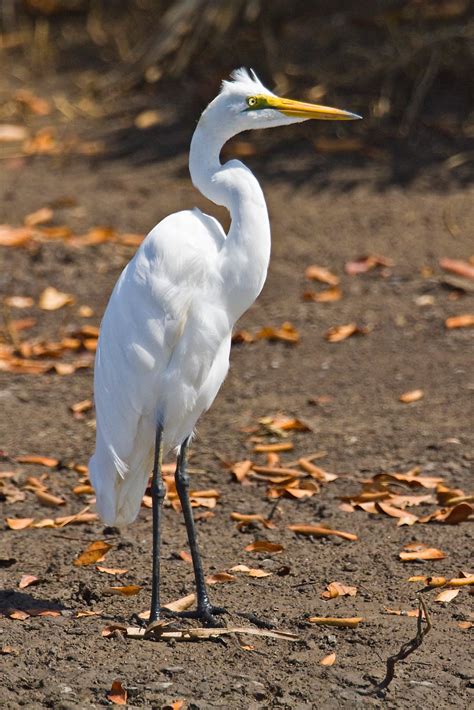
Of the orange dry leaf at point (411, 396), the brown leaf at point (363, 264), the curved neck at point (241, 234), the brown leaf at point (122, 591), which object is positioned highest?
the curved neck at point (241, 234)

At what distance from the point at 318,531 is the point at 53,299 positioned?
10.8ft

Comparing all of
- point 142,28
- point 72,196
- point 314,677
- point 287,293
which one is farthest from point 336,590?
point 142,28

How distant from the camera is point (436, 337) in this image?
22.1 feet

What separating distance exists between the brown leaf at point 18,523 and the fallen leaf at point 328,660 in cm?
166

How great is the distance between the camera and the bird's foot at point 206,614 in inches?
156

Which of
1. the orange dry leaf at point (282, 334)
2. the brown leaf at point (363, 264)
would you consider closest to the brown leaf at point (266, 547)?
the orange dry leaf at point (282, 334)

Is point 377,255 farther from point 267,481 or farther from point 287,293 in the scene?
point 267,481

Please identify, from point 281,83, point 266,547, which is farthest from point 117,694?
point 281,83

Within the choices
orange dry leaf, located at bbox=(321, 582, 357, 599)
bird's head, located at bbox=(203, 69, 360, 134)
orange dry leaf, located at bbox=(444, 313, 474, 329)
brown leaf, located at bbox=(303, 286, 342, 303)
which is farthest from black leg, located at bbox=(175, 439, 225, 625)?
brown leaf, located at bbox=(303, 286, 342, 303)

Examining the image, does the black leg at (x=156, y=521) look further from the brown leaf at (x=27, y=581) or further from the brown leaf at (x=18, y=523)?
the brown leaf at (x=18, y=523)

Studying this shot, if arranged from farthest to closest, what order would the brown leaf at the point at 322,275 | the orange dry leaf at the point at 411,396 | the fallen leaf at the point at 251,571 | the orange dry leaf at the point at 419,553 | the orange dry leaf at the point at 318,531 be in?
1. the brown leaf at the point at 322,275
2. the orange dry leaf at the point at 411,396
3. the orange dry leaf at the point at 318,531
4. the orange dry leaf at the point at 419,553
5. the fallen leaf at the point at 251,571

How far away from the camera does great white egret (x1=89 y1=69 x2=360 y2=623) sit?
4.00 m

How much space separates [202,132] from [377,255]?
4016mm

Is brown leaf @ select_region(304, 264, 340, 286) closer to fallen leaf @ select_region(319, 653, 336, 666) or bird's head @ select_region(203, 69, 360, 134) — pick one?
bird's head @ select_region(203, 69, 360, 134)
